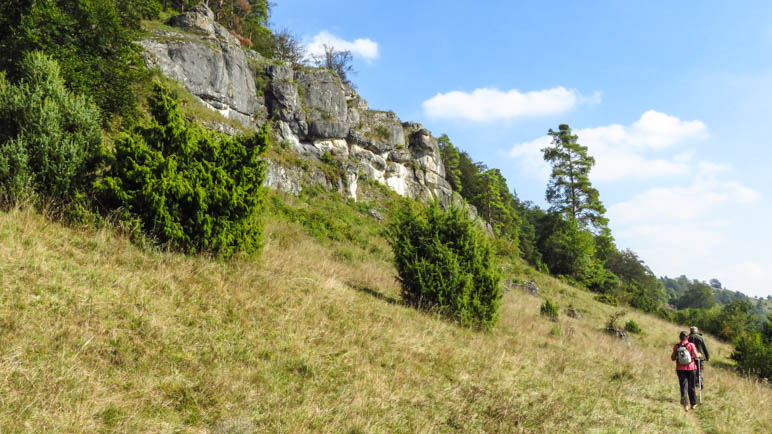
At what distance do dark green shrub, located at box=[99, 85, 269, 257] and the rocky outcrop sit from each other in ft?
48.1

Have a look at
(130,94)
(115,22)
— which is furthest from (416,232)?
(115,22)

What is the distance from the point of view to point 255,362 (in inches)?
180

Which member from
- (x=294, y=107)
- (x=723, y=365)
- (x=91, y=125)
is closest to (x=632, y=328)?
(x=723, y=365)

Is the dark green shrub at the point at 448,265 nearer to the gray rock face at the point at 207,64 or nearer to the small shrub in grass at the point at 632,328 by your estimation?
the small shrub in grass at the point at 632,328

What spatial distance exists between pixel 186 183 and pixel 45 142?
2.83 metres

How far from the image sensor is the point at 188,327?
4.84 meters

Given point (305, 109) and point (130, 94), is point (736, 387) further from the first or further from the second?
point (305, 109)

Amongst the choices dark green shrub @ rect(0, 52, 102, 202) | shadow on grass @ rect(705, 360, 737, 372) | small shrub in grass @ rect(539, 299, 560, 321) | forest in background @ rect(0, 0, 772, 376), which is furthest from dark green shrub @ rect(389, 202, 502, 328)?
shadow on grass @ rect(705, 360, 737, 372)

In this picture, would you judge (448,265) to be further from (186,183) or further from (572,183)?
(572,183)

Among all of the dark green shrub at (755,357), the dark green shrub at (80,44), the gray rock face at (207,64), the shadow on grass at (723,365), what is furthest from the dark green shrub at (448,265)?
the gray rock face at (207,64)

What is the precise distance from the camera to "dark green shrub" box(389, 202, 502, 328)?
29.6 feet

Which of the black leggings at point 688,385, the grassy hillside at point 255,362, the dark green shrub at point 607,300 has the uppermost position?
the dark green shrub at point 607,300

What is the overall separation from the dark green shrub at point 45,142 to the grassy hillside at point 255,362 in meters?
0.92

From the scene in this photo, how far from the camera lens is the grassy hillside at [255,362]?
3420mm
